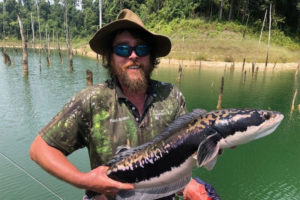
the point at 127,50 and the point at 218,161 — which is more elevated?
the point at 127,50

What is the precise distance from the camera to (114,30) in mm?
3102

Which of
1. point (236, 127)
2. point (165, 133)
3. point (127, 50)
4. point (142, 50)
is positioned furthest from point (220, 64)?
point (165, 133)

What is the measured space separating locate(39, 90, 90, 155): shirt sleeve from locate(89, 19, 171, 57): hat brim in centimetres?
84

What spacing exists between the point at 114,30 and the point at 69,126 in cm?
137

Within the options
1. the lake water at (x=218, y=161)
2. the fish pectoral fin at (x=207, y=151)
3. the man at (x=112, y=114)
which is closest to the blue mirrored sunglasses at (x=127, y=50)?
the man at (x=112, y=114)

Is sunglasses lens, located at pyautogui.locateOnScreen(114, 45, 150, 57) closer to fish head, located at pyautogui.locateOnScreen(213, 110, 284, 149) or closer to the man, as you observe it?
the man

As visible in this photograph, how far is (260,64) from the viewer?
49.5 meters

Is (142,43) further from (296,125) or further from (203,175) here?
(296,125)

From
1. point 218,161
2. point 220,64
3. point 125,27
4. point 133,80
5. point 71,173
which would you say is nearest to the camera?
point 71,173

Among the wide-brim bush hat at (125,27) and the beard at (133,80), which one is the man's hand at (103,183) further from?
the wide-brim bush hat at (125,27)

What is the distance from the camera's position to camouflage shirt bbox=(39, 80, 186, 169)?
2.67 metres

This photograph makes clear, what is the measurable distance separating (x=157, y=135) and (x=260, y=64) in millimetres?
52744

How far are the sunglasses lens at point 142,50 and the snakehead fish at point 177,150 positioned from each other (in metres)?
1.06

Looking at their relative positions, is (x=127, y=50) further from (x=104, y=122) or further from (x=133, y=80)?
(x=104, y=122)
